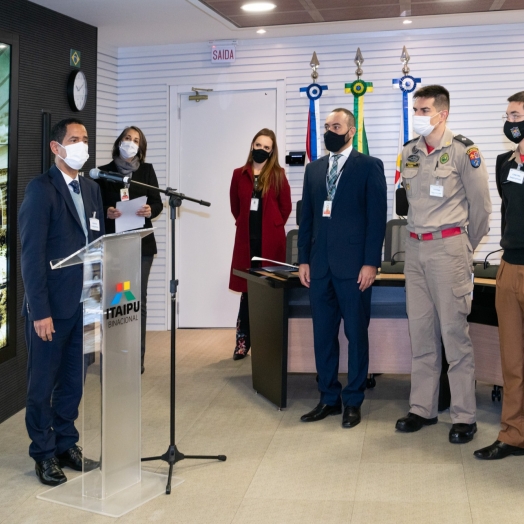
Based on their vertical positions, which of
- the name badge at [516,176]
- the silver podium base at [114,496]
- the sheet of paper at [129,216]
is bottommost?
the silver podium base at [114,496]

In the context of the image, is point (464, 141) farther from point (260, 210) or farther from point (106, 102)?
point (106, 102)

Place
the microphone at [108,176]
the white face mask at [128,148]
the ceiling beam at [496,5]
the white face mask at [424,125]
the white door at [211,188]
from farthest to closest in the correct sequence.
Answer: the white door at [211,188] → the ceiling beam at [496,5] → the white face mask at [128,148] → the white face mask at [424,125] → the microphone at [108,176]

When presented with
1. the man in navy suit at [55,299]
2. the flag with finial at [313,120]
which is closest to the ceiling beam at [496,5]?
the flag with finial at [313,120]

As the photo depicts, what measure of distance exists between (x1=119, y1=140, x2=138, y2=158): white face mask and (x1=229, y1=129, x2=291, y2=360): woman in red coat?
98 cm

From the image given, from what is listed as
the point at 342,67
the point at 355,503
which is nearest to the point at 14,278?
the point at 355,503

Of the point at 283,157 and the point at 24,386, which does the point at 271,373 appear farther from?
the point at 283,157

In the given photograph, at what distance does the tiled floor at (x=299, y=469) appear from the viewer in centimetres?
346

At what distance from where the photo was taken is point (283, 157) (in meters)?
7.64

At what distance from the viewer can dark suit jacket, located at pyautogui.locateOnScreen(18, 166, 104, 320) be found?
145 inches

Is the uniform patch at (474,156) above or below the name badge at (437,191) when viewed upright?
above

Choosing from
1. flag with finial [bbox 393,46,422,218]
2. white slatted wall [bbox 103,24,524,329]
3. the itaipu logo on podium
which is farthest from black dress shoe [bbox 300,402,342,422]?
white slatted wall [bbox 103,24,524,329]

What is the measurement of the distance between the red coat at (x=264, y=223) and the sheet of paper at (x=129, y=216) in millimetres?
961

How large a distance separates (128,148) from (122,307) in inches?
99.6

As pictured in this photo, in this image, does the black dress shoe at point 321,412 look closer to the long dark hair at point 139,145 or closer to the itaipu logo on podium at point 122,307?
the itaipu logo on podium at point 122,307
